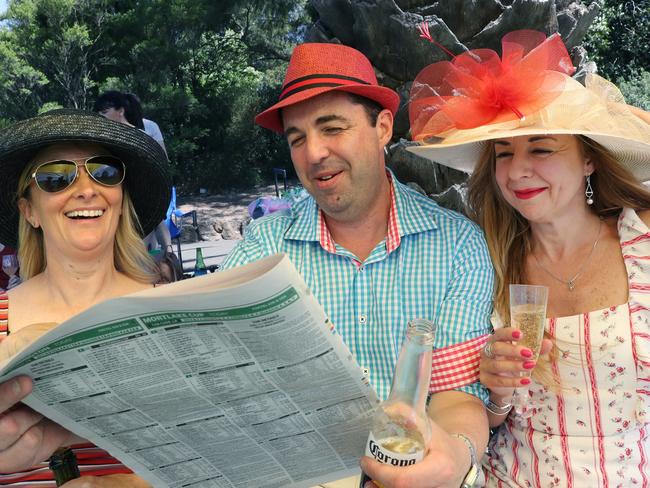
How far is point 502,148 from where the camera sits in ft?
6.70

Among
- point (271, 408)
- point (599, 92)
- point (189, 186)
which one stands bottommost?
point (189, 186)

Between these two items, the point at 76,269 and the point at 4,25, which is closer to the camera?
the point at 76,269

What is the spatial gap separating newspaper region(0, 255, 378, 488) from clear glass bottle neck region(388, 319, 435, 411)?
0.07 metres

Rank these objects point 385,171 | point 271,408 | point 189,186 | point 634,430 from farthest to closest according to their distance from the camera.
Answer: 1. point 189,186
2. point 385,171
3. point 634,430
4. point 271,408

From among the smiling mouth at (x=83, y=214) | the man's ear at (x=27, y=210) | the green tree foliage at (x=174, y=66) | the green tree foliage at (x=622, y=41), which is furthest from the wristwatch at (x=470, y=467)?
the green tree foliage at (x=174, y=66)

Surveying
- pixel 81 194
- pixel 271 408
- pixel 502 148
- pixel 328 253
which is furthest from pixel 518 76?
pixel 81 194

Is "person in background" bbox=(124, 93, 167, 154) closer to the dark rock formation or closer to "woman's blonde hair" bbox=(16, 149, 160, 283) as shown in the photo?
the dark rock formation

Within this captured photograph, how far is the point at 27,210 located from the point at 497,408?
1638 millimetres

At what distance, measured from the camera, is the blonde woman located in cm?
189

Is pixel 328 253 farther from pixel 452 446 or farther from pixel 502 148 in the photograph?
pixel 452 446

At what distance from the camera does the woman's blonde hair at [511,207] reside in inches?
80.9

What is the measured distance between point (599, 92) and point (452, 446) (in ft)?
4.29

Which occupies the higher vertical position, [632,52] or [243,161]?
[632,52]

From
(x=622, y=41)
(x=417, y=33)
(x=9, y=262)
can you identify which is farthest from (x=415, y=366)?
(x=622, y=41)
